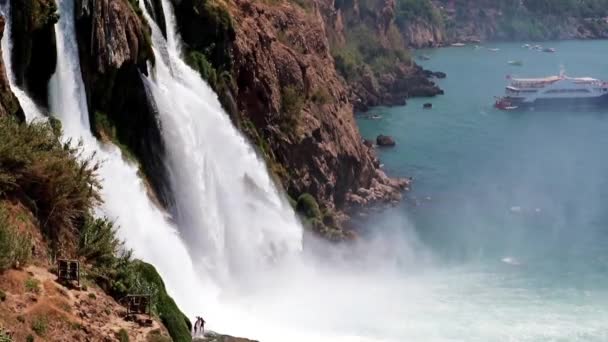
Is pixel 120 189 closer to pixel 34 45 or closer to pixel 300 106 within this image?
pixel 34 45

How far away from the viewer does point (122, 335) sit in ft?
71.5

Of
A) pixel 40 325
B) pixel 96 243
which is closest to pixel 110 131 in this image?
pixel 96 243

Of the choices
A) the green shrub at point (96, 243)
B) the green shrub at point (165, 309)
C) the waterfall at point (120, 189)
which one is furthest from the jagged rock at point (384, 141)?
the green shrub at point (96, 243)

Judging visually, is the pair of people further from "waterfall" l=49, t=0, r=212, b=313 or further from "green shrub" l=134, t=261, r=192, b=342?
"waterfall" l=49, t=0, r=212, b=313

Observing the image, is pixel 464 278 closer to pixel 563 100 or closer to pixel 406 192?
pixel 406 192

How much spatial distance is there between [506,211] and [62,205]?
150ft

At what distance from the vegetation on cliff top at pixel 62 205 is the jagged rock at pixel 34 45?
16.7 feet

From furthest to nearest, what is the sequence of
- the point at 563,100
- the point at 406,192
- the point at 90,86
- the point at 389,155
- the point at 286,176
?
the point at 563,100
the point at 389,155
the point at 406,192
the point at 286,176
the point at 90,86

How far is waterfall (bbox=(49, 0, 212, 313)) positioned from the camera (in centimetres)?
3117

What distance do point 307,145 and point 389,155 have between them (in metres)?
23.8

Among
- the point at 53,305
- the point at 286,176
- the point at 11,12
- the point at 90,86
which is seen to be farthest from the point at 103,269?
the point at 286,176

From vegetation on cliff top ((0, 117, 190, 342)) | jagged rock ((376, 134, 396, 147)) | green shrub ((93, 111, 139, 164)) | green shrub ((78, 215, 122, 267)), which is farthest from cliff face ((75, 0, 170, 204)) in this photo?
jagged rock ((376, 134, 396, 147))

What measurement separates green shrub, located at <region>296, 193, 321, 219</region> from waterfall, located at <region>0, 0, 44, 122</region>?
27092 mm

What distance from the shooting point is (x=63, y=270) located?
22281mm
